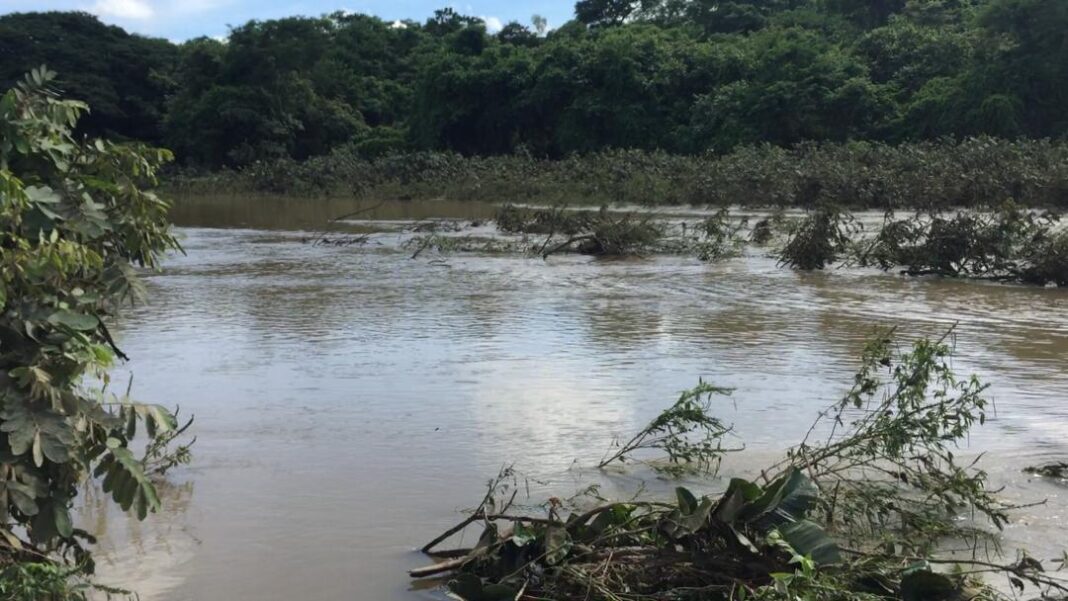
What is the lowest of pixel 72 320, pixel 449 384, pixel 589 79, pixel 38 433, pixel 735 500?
pixel 449 384

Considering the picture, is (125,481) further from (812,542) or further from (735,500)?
(812,542)

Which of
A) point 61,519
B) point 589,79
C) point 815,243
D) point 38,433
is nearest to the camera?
point 38,433

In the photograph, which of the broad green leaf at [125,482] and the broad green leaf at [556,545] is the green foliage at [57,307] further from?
the broad green leaf at [556,545]

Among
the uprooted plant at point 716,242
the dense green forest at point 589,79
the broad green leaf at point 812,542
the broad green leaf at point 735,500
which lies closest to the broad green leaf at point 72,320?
the broad green leaf at point 735,500

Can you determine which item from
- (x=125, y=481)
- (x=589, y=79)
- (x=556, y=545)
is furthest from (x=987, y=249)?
(x=589, y=79)

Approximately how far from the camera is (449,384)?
24.4 ft

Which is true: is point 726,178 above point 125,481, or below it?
above

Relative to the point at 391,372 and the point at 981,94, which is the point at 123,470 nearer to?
the point at 391,372

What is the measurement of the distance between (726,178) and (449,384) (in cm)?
1853

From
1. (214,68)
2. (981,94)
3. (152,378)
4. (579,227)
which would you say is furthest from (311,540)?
(214,68)

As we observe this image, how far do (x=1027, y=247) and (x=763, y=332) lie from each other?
488 centimetres

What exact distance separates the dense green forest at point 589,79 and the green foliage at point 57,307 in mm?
29609

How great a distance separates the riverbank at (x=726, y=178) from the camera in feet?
63.1

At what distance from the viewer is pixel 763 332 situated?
9.55m
